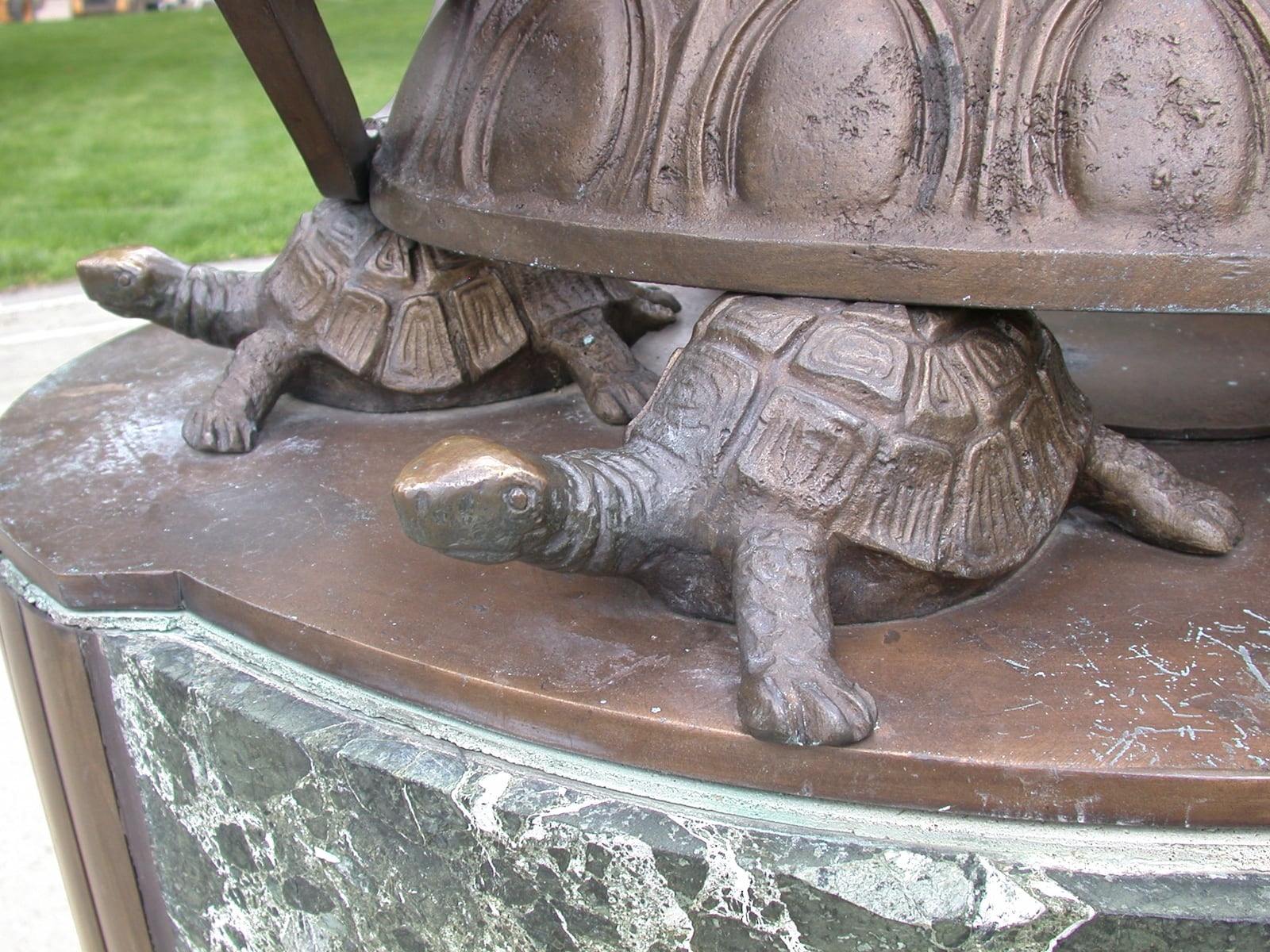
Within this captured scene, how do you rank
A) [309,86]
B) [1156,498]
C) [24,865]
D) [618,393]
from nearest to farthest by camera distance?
[1156,498]
[309,86]
[618,393]
[24,865]

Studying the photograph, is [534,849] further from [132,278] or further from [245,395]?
[132,278]

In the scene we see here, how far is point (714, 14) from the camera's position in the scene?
47.9 inches

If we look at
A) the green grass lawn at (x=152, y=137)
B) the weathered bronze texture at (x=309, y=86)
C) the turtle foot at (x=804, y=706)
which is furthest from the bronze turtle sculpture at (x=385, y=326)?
the green grass lawn at (x=152, y=137)

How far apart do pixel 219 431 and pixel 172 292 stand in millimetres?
269

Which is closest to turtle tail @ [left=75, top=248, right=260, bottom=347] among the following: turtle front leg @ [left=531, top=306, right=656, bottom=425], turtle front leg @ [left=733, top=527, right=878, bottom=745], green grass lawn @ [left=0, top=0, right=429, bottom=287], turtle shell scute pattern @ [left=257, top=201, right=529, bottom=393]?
turtle shell scute pattern @ [left=257, top=201, right=529, bottom=393]

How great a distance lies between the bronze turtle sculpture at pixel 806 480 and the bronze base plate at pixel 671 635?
6 centimetres

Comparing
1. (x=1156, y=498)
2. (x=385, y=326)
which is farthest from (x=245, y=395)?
(x=1156, y=498)

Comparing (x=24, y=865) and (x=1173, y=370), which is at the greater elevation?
(x=1173, y=370)

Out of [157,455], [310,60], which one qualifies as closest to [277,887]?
[157,455]

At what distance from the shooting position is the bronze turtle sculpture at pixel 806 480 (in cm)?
107

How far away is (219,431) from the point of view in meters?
1.60

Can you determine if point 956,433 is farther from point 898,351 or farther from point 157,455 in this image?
point 157,455

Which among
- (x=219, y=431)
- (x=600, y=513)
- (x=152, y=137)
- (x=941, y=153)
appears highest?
(x=941, y=153)

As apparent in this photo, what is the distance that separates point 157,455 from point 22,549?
255mm
